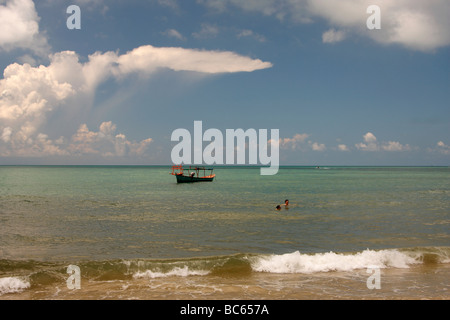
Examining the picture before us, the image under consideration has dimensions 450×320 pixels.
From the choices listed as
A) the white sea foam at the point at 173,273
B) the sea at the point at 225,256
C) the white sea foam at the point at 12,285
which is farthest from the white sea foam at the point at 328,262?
the white sea foam at the point at 12,285

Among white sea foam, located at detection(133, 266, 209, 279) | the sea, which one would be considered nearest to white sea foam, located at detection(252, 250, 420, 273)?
the sea

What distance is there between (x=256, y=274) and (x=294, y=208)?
66.9ft

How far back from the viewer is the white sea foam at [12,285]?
11318 millimetres

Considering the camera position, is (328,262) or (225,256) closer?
(328,262)

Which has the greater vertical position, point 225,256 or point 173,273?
point 225,256

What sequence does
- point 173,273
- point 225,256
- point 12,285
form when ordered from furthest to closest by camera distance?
point 225,256, point 173,273, point 12,285

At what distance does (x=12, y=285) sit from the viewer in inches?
456

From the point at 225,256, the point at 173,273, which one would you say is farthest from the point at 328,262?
the point at 173,273

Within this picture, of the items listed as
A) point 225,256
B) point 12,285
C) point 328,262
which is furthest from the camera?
point 225,256

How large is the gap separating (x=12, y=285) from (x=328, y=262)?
40.2ft

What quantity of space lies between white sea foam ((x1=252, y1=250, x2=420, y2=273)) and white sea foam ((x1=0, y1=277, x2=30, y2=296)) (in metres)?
8.74

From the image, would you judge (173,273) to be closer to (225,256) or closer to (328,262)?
(225,256)

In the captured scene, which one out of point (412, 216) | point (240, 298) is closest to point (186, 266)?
point (240, 298)
